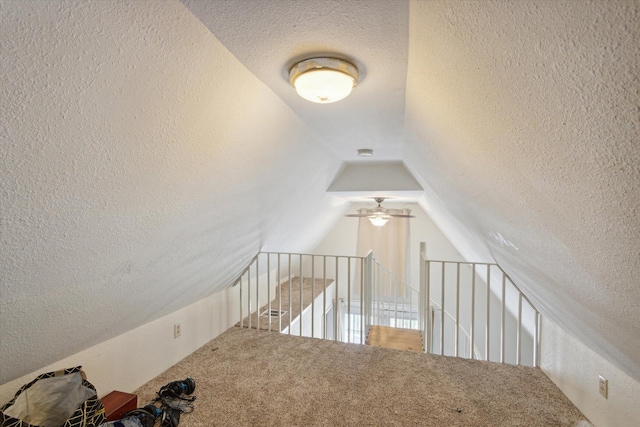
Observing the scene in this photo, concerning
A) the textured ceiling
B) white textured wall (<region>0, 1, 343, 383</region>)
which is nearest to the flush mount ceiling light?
the textured ceiling

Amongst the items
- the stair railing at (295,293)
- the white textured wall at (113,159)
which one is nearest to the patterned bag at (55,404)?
the white textured wall at (113,159)

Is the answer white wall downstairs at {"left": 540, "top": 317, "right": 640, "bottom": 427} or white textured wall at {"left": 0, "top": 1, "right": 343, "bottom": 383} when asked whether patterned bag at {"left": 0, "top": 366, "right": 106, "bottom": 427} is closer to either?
white textured wall at {"left": 0, "top": 1, "right": 343, "bottom": 383}

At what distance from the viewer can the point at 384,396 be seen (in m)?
2.36

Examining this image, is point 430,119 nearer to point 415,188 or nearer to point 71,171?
point 71,171

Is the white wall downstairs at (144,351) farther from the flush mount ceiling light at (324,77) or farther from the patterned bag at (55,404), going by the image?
the flush mount ceiling light at (324,77)

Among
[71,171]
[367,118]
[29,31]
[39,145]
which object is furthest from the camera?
[367,118]

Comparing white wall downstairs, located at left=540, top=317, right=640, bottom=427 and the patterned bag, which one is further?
white wall downstairs, located at left=540, top=317, right=640, bottom=427

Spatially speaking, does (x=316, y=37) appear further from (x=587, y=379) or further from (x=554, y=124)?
(x=587, y=379)

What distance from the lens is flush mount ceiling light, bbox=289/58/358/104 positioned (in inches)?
46.4

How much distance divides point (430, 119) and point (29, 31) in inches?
57.7

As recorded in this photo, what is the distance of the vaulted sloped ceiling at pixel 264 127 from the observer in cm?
65

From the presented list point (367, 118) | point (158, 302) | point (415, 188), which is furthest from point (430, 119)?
point (158, 302)

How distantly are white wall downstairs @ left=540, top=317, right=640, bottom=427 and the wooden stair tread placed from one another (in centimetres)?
141

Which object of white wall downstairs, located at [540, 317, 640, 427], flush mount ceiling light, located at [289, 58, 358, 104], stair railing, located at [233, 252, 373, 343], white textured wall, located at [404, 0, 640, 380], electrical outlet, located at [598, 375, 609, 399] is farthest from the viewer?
stair railing, located at [233, 252, 373, 343]
